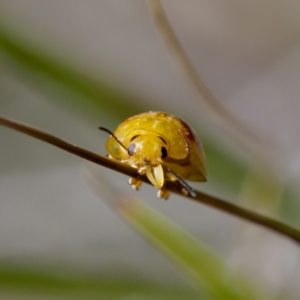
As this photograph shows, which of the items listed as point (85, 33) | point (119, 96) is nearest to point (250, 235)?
point (119, 96)

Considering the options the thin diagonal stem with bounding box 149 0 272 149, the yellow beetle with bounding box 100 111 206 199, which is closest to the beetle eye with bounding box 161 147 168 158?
Result: the yellow beetle with bounding box 100 111 206 199

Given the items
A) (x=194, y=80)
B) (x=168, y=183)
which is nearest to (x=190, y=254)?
(x=168, y=183)

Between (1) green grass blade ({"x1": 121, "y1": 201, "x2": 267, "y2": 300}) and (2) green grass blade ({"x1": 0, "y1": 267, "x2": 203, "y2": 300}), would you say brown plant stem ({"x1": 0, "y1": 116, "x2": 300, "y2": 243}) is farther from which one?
(2) green grass blade ({"x1": 0, "y1": 267, "x2": 203, "y2": 300})

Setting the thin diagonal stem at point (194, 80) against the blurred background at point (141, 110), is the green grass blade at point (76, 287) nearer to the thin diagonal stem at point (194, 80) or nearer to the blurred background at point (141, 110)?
the blurred background at point (141, 110)

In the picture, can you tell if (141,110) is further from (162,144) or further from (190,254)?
(190,254)

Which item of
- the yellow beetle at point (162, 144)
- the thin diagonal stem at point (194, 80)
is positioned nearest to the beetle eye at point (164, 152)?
the yellow beetle at point (162, 144)

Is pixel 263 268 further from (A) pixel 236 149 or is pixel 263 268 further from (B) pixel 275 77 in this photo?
(B) pixel 275 77
